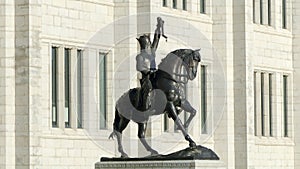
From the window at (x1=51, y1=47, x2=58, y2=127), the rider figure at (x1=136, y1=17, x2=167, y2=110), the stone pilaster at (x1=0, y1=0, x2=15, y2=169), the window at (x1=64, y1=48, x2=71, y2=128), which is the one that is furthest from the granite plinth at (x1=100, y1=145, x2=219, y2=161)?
the window at (x1=64, y1=48, x2=71, y2=128)

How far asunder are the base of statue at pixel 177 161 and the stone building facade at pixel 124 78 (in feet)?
6.50

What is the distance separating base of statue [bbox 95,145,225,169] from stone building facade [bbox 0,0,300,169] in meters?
1.98

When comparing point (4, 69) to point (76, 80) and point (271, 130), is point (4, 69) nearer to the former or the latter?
point (76, 80)

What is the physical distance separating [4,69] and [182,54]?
8.41 meters

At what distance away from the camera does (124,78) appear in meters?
39.7

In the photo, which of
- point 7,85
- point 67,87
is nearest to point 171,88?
point 7,85

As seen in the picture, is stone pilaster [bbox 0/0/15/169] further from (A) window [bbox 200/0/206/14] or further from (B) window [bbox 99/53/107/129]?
(A) window [bbox 200/0/206/14]

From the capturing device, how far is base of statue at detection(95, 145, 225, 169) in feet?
116

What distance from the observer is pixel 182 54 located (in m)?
36.2

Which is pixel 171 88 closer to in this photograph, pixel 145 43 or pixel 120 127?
pixel 145 43

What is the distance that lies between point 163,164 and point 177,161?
351 millimetres

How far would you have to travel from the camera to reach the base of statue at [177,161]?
3550 cm

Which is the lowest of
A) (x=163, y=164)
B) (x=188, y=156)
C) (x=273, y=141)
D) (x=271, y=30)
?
(x=163, y=164)

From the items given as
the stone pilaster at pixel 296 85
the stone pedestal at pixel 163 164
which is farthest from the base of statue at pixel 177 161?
the stone pilaster at pixel 296 85
